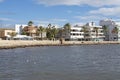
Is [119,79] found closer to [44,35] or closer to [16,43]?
[16,43]

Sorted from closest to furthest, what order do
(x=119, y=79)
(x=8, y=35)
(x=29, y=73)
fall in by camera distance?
(x=119, y=79), (x=29, y=73), (x=8, y=35)

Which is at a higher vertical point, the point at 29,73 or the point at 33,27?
the point at 33,27

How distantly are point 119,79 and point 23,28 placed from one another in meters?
164

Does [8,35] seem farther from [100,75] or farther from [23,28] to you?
[100,75]

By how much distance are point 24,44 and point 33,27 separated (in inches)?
1806

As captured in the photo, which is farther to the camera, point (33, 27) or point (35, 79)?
point (33, 27)

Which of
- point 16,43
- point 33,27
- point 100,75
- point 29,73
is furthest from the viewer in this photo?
point 33,27

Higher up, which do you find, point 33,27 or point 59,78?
point 33,27

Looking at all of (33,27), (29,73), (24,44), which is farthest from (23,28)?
(29,73)

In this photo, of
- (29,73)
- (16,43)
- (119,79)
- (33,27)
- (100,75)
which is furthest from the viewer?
(33,27)

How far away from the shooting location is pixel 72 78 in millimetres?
33656

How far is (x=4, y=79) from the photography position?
109 feet

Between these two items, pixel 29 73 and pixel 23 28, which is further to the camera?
pixel 23 28

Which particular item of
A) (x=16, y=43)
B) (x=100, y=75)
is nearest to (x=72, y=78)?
(x=100, y=75)
